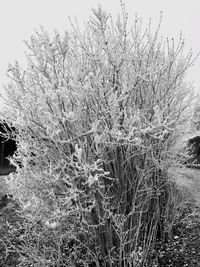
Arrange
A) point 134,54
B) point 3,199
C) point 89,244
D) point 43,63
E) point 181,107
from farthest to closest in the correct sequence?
point 3,199, point 181,107, point 134,54, point 89,244, point 43,63

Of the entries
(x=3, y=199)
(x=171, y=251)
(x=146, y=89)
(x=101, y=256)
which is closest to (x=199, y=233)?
(x=171, y=251)

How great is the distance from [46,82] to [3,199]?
396 centimetres

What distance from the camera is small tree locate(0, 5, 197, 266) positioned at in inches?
134

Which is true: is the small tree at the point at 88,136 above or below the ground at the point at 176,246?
above

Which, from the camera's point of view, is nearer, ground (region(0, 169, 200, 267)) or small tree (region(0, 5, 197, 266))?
small tree (region(0, 5, 197, 266))

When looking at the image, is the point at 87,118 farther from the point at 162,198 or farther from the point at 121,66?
the point at 162,198

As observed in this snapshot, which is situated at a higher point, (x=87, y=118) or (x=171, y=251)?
(x=87, y=118)

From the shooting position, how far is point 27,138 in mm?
3910

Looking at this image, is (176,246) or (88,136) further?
(176,246)

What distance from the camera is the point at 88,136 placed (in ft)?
12.3

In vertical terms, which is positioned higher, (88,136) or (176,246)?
(88,136)

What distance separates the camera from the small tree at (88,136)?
3.40m

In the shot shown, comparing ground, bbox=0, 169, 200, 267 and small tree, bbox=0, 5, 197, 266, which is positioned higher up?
small tree, bbox=0, 5, 197, 266

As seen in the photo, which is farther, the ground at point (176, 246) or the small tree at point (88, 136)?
the ground at point (176, 246)
